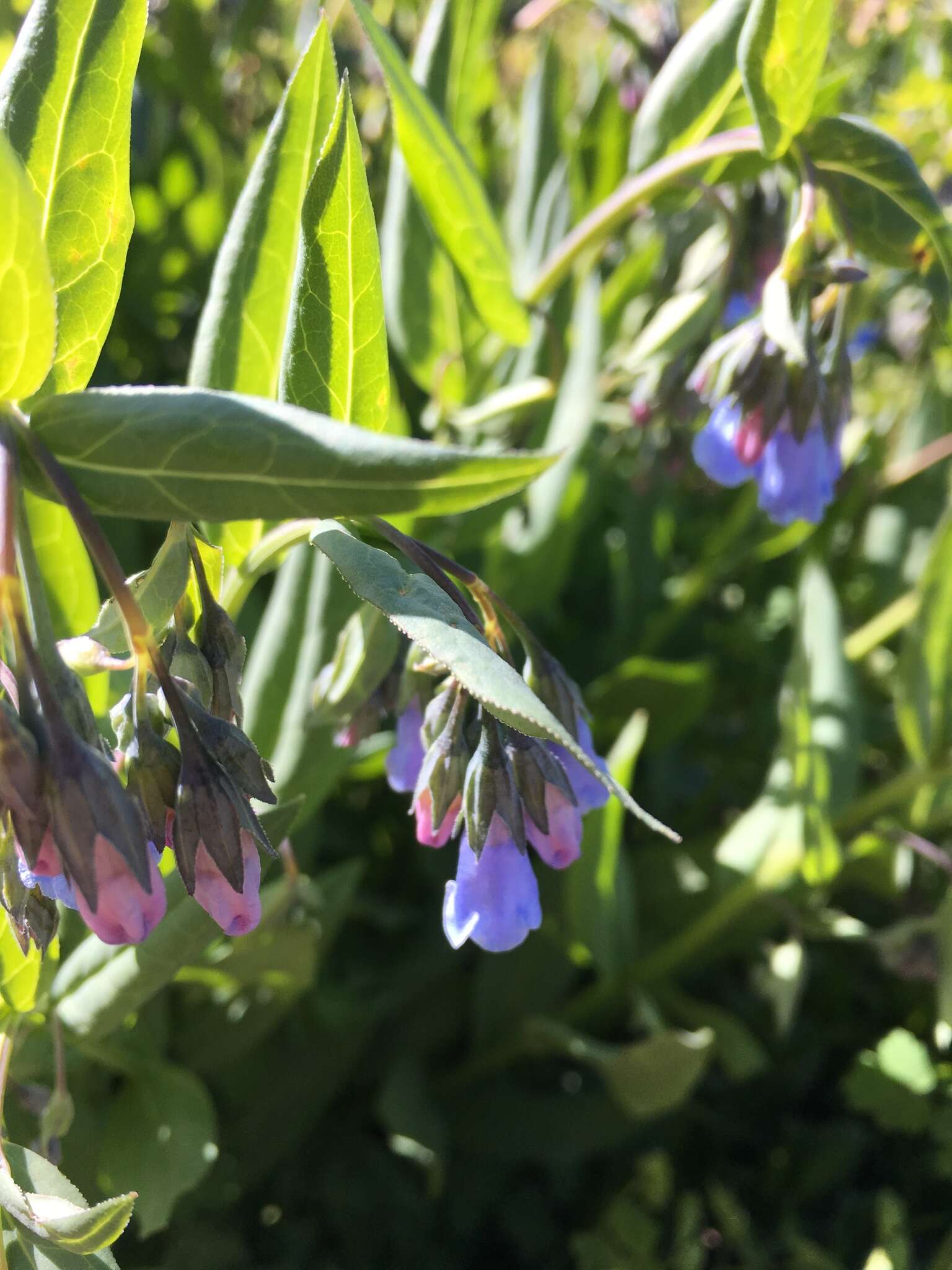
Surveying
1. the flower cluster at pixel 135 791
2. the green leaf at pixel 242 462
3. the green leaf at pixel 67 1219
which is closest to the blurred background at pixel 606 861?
the green leaf at pixel 67 1219

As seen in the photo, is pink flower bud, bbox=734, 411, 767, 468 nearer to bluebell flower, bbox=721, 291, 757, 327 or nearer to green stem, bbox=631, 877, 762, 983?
bluebell flower, bbox=721, 291, 757, 327

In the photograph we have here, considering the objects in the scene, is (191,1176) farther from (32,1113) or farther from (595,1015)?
(595,1015)

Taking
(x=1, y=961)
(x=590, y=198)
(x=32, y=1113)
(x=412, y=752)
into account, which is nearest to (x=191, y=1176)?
(x=32, y=1113)

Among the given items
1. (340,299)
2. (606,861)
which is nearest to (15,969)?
(340,299)

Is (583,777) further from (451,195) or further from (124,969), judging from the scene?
(451,195)

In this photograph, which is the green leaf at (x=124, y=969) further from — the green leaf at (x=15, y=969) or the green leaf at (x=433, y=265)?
the green leaf at (x=433, y=265)

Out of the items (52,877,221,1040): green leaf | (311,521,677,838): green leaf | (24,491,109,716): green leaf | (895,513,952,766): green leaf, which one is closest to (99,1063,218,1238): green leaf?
(52,877,221,1040): green leaf
